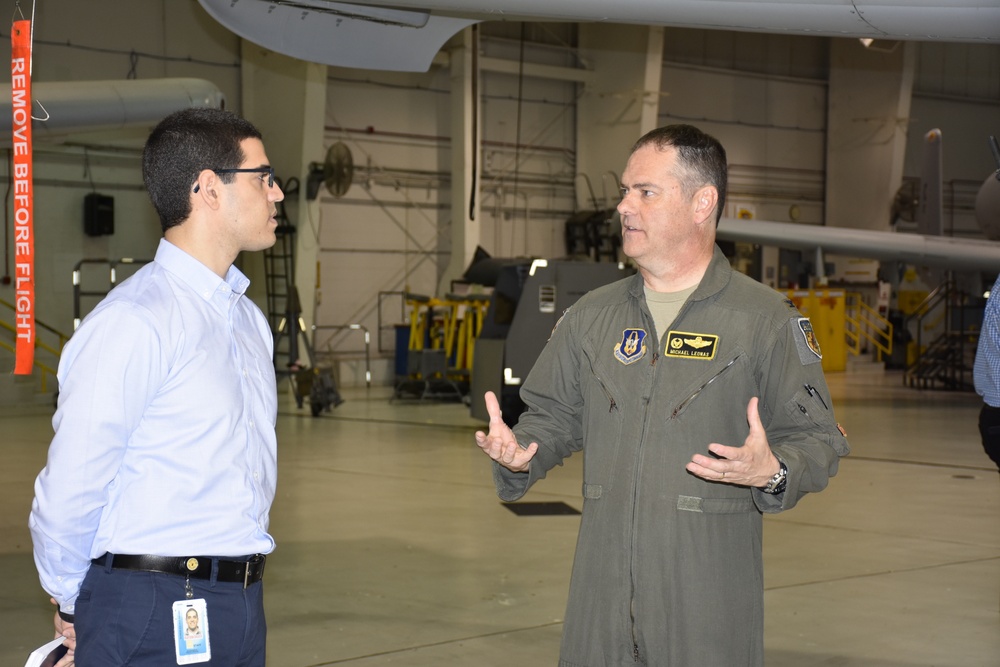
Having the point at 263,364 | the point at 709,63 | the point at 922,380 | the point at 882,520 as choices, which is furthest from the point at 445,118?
the point at 263,364

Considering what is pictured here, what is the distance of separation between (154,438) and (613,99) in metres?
24.1

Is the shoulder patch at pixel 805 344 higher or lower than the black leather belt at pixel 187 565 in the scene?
higher

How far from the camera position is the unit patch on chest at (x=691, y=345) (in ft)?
8.64

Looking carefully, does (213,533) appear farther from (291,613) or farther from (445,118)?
(445,118)

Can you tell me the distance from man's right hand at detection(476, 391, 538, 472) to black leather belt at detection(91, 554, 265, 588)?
0.60 metres

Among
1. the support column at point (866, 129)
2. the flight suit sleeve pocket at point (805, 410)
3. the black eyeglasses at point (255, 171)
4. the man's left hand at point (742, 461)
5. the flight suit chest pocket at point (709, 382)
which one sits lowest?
the man's left hand at point (742, 461)

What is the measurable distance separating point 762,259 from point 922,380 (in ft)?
24.2

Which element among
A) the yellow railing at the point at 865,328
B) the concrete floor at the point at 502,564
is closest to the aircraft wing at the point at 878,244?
the concrete floor at the point at 502,564

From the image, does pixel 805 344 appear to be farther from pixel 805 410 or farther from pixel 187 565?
pixel 187 565

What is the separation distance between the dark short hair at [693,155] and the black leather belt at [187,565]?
1384mm

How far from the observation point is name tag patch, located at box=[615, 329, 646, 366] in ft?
8.84

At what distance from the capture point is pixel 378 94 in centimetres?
2359

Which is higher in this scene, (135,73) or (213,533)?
(135,73)

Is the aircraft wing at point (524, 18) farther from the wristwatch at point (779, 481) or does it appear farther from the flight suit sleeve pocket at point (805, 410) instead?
the wristwatch at point (779, 481)
